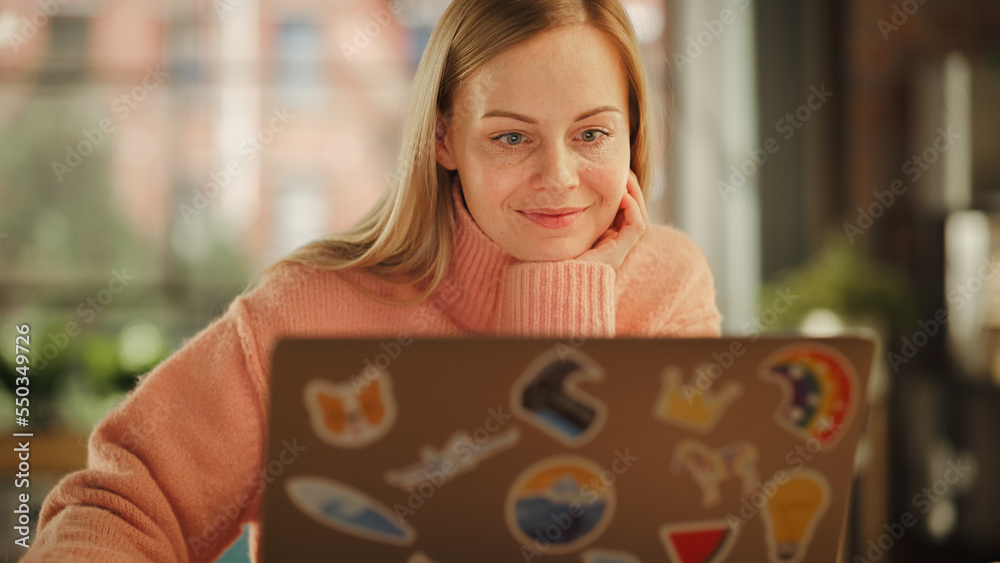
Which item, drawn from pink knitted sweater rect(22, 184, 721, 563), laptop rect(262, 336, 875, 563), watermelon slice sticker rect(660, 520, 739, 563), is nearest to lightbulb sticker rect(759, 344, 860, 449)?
laptop rect(262, 336, 875, 563)

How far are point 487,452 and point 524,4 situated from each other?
0.61 metres

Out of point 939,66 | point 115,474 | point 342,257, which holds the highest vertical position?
point 939,66

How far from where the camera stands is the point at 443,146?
1116 mm

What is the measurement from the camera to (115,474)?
0.93 meters

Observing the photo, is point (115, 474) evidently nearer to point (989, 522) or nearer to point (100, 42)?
point (989, 522)

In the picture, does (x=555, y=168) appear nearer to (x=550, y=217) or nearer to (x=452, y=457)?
(x=550, y=217)

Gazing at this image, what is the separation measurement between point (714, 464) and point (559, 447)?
13 cm

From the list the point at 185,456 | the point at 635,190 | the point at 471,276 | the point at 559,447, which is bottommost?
the point at 185,456

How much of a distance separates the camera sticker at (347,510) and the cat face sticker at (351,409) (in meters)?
0.04

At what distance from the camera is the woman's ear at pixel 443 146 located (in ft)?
3.63

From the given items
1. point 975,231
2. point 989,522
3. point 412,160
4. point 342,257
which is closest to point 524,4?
point 412,160

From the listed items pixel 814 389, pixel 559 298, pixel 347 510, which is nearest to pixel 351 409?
pixel 347 510

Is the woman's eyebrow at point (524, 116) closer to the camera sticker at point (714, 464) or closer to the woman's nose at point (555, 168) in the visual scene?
the woman's nose at point (555, 168)

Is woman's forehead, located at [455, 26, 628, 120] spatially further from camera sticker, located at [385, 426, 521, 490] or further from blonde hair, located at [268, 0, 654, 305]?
camera sticker, located at [385, 426, 521, 490]
